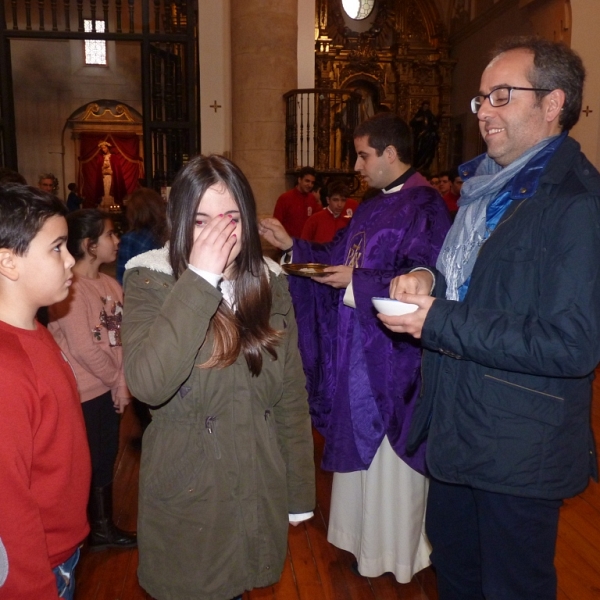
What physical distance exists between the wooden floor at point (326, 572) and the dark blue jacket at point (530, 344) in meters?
1.30

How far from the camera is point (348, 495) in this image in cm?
291

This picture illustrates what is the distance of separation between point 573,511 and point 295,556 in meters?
1.64

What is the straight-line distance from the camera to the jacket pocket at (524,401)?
5.29 ft

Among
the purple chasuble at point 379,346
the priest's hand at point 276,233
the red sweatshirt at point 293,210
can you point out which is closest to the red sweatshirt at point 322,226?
the red sweatshirt at point 293,210

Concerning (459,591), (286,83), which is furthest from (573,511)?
(286,83)

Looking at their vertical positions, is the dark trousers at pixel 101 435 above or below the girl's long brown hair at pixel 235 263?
below

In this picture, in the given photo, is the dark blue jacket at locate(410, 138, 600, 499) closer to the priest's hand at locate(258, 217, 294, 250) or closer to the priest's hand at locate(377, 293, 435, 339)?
the priest's hand at locate(377, 293, 435, 339)

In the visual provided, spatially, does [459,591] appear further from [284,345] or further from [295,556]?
[295,556]

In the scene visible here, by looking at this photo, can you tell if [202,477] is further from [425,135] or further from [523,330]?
[425,135]

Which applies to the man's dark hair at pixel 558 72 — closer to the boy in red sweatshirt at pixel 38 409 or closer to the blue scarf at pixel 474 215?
the blue scarf at pixel 474 215

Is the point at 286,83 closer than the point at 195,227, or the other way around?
the point at 195,227

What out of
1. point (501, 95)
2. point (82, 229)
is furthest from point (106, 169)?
point (501, 95)

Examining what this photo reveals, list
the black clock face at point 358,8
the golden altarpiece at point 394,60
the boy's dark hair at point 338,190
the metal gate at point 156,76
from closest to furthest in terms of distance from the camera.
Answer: the metal gate at point 156,76 < the boy's dark hair at point 338,190 < the golden altarpiece at point 394,60 < the black clock face at point 358,8

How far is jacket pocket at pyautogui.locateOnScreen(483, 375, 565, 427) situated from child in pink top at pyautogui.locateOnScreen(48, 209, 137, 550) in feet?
5.86
